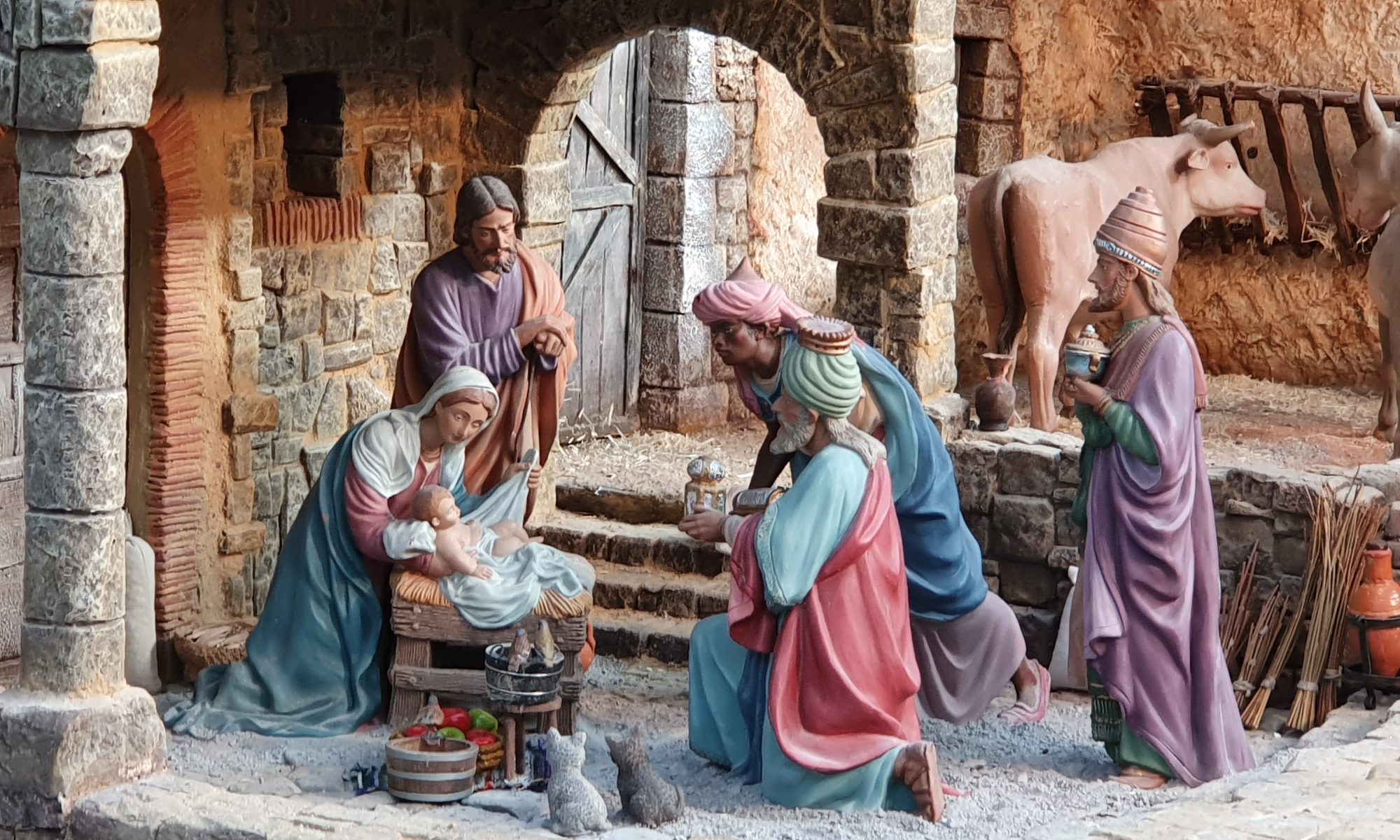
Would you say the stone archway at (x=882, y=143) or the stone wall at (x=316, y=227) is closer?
the stone archway at (x=882, y=143)

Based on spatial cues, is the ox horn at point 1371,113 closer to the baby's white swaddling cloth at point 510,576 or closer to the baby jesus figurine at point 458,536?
the baby's white swaddling cloth at point 510,576

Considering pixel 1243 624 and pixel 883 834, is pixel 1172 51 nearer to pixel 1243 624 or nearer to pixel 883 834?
pixel 1243 624

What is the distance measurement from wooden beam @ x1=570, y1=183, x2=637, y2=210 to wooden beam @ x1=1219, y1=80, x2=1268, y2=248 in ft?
10.9

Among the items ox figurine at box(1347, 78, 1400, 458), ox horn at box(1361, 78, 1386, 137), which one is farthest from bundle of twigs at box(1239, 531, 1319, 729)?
ox horn at box(1361, 78, 1386, 137)

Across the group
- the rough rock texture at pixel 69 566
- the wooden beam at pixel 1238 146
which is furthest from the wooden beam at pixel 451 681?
the wooden beam at pixel 1238 146

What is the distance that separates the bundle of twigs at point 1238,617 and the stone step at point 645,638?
2.23 m

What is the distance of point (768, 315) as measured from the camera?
797 centimetres

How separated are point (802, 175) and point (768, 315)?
5584mm

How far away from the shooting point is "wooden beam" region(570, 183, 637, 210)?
12.6 metres

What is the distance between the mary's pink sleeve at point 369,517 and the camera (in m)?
8.88

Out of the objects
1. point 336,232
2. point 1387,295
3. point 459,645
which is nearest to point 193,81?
point 336,232

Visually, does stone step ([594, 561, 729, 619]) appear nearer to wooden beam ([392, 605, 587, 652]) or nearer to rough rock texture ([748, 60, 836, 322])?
wooden beam ([392, 605, 587, 652])

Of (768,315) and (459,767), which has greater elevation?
(768,315)

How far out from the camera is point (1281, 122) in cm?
1366
